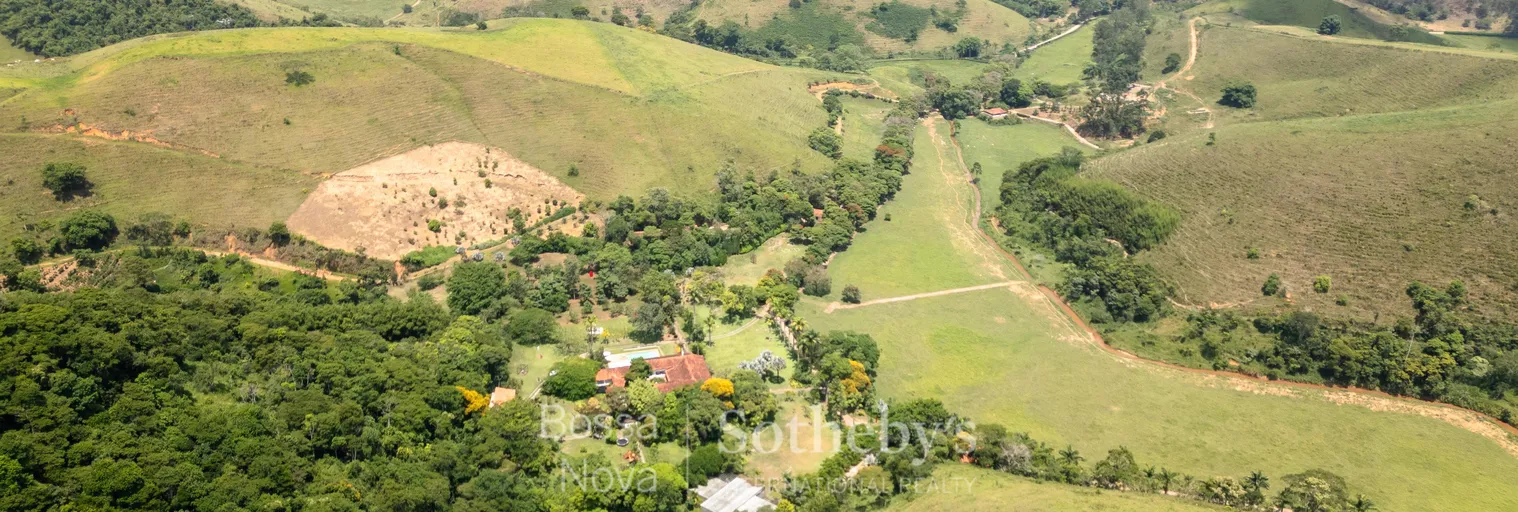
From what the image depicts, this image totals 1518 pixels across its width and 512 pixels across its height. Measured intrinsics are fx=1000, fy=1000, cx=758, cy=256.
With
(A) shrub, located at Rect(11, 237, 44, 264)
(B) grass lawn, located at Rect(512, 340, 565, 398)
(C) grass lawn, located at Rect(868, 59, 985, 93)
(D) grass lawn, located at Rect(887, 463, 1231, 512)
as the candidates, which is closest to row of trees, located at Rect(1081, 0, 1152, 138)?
(C) grass lawn, located at Rect(868, 59, 985, 93)

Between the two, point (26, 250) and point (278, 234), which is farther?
point (278, 234)

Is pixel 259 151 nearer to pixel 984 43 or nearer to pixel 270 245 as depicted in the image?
pixel 270 245

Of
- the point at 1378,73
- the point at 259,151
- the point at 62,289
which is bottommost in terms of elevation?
the point at 62,289

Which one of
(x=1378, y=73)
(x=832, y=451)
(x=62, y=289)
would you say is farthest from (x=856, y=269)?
(x=1378, y=73)

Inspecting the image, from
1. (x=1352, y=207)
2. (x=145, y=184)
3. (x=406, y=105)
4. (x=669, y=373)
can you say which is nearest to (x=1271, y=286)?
(x=1352, y=207)

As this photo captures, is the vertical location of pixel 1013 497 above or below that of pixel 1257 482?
below

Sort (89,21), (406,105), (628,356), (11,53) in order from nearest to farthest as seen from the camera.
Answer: (628,356) → (406,105) → (11,53) → (89,21)

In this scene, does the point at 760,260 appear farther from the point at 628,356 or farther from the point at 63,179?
the point at 63,179
